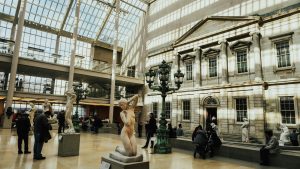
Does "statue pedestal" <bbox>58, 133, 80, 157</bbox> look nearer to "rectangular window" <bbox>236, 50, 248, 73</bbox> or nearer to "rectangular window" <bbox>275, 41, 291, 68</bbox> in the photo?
"rectangular window" <bbox>236, 50, 248, 73</bbox>

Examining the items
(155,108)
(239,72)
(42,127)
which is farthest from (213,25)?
(42,127)

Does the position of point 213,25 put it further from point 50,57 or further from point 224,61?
point 50,57

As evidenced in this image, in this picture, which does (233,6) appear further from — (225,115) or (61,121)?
(61,121)

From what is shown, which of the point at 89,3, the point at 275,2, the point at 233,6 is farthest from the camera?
the point at 89,3

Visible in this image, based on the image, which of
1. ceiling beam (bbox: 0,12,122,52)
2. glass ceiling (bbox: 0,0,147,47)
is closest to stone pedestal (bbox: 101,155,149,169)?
glass ceiling (bbox: 0,0,147,47)

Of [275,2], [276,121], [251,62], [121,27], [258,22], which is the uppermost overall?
[121,27]

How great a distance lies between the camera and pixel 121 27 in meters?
34.8

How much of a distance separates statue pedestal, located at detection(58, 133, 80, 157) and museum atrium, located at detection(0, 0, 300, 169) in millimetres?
36

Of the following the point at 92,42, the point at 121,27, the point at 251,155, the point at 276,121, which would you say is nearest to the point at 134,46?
the point at 121,27

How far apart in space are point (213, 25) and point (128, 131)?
58.5ft

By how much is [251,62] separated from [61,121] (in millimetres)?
14909

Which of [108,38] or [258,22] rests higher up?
[108,38]

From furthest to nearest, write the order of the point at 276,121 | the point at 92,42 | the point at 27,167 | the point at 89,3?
the point at 92,42, the point at 89,3, the point at 276,121, the point at 27,167

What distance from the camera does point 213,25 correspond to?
779 inches
